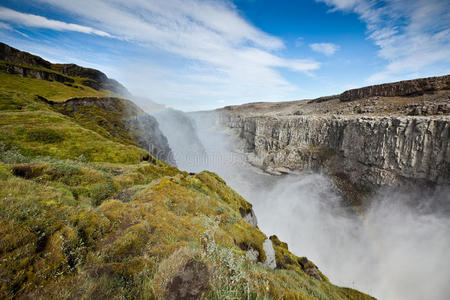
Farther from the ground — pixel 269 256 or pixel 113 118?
pixel 113 118

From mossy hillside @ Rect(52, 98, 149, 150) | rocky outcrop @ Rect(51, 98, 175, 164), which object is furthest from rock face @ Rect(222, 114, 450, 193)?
mossy hillside @ Rect(52, 98, 149, 150)

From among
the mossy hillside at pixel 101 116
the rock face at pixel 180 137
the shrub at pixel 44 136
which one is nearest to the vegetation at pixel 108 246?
the shrub at pixel 44 136

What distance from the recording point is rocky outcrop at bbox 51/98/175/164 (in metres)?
42.9

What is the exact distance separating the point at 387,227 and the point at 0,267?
56496 mm

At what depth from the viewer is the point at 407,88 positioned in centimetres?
5756

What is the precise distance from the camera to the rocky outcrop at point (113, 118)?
42.9m

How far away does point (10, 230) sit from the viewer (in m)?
3.55

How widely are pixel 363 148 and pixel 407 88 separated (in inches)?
1282

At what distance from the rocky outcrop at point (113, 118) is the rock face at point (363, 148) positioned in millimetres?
53176

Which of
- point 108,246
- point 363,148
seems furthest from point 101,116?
point 363,148

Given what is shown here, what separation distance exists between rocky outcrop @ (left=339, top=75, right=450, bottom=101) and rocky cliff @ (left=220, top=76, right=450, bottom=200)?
0.53m

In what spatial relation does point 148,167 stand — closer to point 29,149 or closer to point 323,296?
point 29,149

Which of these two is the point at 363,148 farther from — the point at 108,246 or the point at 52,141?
the point at 52,141

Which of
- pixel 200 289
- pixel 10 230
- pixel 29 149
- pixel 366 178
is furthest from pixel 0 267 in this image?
pixel 366 178
